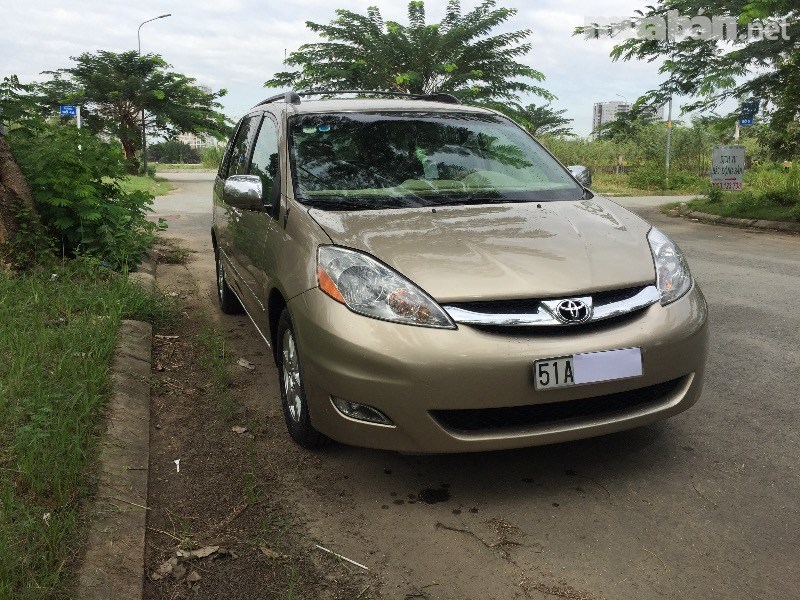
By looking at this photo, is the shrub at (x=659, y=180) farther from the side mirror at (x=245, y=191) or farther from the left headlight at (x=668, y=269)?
the side mirror at (x=245, y=191)

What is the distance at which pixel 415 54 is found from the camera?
2155 centimetres

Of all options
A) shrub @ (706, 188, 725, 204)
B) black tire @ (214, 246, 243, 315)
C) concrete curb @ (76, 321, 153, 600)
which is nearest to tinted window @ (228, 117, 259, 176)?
black tire @ (214, 246, 243, 315)

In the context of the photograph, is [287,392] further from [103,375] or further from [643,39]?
[643,39]

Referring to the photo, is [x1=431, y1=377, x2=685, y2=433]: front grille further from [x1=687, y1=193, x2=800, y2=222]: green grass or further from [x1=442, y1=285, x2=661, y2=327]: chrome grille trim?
[x1=687, y1=193, x2=800, y2=222]: green grass

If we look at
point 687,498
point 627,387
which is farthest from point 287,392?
point 687,498

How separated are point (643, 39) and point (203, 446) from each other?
11781mm

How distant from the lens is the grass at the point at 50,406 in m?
2.23

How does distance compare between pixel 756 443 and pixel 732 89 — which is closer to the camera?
pixel 756 443

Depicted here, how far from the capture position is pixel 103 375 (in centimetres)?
358

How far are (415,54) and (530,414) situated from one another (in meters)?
20.3

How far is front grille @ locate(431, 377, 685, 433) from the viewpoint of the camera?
2.62 metres

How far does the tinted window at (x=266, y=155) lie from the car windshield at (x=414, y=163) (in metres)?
0.16

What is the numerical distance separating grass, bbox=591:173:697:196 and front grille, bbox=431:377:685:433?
19.2 meters

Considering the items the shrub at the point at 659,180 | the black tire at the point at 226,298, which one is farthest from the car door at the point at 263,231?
the shrub at the point at 659,180
